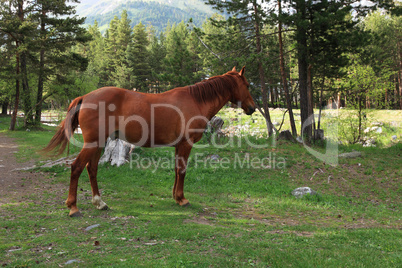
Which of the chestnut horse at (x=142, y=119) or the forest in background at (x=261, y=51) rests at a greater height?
the forest in background at (x=261, y=51)

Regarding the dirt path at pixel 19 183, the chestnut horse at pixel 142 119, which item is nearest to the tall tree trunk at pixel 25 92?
the dirt path at pixel 19 183

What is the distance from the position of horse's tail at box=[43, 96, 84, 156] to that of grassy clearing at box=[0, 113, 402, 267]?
4.28ft

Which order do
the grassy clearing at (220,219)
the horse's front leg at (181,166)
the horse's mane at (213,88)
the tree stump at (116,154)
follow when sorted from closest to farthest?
the grassy clearing at (220,219)
the horse's front leg at (181,166)
the horse's mane at (213,88)
the tree stump at (116,154)

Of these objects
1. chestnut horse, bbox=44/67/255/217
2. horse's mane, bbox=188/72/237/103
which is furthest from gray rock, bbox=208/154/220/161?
horse's mane, bbox=188/72/237/103

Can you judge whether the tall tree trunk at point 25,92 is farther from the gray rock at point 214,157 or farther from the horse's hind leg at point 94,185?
the horse's hind leg at point 94,185

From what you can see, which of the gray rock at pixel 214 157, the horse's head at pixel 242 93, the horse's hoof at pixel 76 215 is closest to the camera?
the horse's hoof at pixel 76 215

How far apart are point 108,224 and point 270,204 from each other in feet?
13.6

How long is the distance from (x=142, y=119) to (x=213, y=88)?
1.87 m

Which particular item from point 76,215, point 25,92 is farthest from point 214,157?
point 25,92

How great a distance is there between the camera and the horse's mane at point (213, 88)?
6.19 meters

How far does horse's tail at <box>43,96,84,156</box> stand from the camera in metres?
5.60

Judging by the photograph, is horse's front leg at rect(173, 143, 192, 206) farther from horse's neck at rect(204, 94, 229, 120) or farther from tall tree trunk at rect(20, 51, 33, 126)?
tall tree trunk at rect(20, 51, 33, 126)

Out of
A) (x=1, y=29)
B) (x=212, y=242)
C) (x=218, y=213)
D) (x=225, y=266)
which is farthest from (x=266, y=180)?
(x=1, y=29)

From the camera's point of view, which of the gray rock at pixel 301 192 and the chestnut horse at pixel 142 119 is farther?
the gray rock at pixel 301 192
